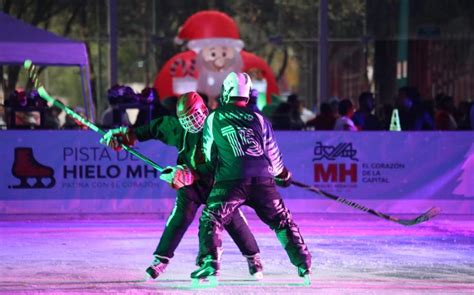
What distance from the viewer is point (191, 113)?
9094mm

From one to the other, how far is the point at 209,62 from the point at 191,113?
466 inches

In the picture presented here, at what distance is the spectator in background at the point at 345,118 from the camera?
51.5 ft

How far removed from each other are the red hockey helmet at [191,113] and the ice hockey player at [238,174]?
146 millimetres

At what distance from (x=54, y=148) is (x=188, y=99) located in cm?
592

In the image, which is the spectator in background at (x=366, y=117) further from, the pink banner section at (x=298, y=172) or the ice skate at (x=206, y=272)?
the ice skate at (x=206, y=272)

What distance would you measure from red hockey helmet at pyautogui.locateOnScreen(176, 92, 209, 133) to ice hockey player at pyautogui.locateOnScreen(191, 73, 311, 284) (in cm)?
15

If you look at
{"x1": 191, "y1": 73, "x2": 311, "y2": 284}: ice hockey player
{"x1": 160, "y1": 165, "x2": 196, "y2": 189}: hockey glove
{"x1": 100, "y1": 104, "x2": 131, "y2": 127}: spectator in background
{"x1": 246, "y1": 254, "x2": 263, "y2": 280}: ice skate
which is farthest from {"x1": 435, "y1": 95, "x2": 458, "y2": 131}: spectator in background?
{"x1": 160, "y1": 165, "x2": 196, "y2": 189}: hockey glove

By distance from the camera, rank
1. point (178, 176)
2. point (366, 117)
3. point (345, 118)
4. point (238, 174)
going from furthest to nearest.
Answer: point (366, 117) → point (345, 118) → point (178, 176) → point (238, 174)

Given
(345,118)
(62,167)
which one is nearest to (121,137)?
(62,167)

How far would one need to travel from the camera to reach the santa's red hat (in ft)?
69.4

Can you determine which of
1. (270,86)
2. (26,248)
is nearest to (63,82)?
(270,86)

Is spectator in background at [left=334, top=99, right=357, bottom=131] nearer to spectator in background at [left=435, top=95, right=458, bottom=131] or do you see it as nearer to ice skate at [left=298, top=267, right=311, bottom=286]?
spectator in background at [left=435, top=95, right=458, bottom=131]

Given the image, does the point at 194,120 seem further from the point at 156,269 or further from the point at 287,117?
the point at 287,117

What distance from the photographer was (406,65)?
22.5 metres
